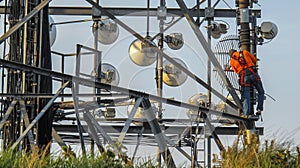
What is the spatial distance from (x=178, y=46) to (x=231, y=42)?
110 centimetres

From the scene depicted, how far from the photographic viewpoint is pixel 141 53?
1619 centimetres

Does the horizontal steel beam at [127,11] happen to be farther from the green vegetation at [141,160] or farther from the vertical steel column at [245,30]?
the green vegetation at [141,160]

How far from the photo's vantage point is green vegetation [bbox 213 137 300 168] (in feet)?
30.6

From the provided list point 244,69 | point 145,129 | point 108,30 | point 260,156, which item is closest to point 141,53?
point 108,30

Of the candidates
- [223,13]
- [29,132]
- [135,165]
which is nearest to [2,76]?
[29,132]

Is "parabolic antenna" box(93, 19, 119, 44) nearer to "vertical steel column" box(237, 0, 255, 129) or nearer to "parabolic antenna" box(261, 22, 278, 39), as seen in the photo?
"parabolic antenna" box(261, 22, 278, 39)

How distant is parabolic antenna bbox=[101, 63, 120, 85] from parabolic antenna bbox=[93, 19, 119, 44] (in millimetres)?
807

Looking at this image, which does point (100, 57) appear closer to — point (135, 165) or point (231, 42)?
point (231, 42)

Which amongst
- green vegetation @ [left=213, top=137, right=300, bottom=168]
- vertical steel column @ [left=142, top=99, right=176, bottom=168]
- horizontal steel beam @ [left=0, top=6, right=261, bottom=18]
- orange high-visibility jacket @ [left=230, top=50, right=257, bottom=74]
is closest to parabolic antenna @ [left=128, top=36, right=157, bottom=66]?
horizontal steel beam @ [left=0, top=6, right=261, bottom=18]

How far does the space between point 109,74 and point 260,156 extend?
7177 millimetres

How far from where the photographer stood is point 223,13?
1830 cm

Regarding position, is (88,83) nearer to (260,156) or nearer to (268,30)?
(260,156)

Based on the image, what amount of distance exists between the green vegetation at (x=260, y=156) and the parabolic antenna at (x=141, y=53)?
6.29 m

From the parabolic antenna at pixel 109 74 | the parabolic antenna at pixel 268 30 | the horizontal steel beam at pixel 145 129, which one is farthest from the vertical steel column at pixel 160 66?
the parabolic antenna at pixel 268 30
